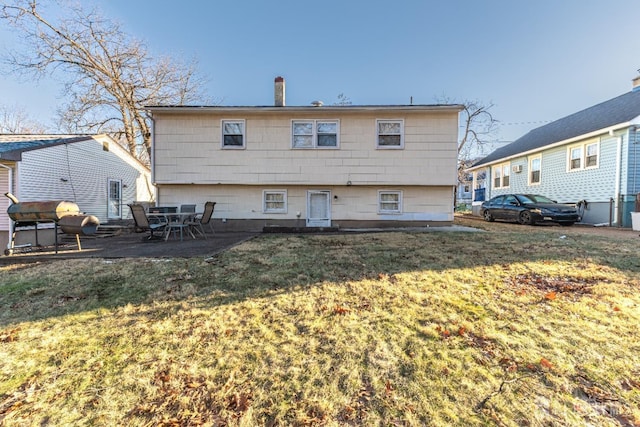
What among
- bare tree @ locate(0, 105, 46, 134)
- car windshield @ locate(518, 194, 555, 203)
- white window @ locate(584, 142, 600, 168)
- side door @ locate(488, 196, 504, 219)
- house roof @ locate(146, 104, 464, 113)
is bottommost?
side door @ locate(488, 196, 504, 219)

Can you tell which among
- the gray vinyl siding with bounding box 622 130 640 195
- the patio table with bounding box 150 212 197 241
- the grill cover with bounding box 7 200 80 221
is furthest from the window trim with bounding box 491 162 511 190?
the grill cover with bounding box 7 200 80 221

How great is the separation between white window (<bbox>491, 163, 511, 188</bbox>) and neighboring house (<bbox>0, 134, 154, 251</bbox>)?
2371 centimetres

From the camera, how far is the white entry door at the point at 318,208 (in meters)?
11.3

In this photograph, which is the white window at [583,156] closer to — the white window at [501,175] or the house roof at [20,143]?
the white window at [501,175]

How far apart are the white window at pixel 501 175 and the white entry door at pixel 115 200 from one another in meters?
23.8

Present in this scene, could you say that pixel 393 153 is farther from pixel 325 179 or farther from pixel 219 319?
pixel 219 319

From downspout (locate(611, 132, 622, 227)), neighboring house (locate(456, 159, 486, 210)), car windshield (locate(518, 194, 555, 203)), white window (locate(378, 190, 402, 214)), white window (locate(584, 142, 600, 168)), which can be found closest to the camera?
white window (locate(378, 190, 402, 214))

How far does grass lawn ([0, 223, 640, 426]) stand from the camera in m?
1.82

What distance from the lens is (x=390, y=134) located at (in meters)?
11.0

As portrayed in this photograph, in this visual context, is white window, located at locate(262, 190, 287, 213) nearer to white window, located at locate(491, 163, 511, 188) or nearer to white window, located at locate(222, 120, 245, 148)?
white window, located at locate(222, 120, 245, 148)

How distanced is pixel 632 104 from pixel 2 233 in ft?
84.9

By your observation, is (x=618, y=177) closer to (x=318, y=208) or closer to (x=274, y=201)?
(x=318, y=208)

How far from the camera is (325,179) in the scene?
1094cm

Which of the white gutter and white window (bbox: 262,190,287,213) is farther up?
the white gutter
